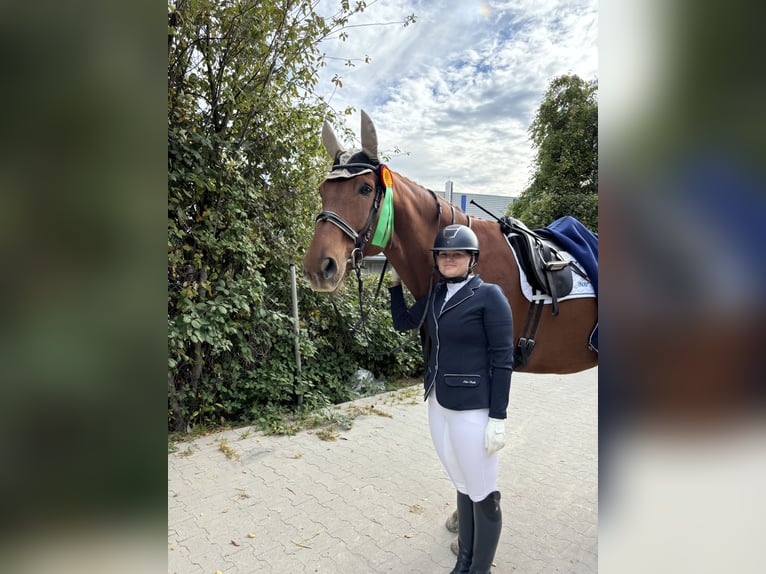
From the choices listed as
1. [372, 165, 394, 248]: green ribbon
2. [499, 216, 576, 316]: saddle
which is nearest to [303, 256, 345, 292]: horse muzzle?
[372, 165, 394, 248]: green ribbon

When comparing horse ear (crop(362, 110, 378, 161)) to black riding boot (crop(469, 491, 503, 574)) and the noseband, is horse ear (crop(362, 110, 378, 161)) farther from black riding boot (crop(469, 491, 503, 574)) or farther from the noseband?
black riding boot (crop(469, 491, 503, 574))

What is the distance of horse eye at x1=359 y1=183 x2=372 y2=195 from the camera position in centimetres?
205

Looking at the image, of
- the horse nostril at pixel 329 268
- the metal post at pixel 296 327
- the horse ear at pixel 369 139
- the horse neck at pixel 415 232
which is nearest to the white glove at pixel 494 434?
the horse neck at pixel 415 232

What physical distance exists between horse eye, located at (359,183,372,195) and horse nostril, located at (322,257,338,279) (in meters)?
0.38

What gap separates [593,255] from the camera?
2.63 metres

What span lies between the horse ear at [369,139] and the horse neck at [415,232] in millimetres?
191

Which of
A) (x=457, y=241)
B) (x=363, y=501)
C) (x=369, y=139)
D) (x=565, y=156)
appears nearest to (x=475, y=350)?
(x=457, y=241)

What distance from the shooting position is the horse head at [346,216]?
6.44 ft

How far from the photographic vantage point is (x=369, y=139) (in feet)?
6.94
